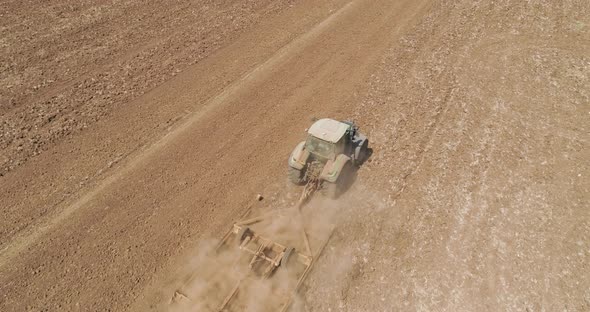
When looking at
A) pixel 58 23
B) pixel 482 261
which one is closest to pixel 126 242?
pixel 482 261

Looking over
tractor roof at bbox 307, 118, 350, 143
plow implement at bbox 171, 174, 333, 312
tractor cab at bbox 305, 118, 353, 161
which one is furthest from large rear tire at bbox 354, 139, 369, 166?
plow implement at bbox 171, 174, 333, 312

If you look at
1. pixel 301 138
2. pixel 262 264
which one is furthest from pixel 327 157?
pixel 262 264

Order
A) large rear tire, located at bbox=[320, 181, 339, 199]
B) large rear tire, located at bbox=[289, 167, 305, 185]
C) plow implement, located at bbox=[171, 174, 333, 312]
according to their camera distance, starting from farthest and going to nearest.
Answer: large rear tire, located at bbox=[289, 167, 305, 185] → large rear tire, located at bbox=[320, 181, 339, 199] → plow implement, located at bbox=[171, 174, 333, 312]

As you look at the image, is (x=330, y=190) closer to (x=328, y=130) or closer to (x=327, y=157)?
(x=327, y=157)

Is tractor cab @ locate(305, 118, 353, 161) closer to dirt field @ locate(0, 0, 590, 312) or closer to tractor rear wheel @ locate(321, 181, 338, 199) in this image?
tractor rear wheel @ locate(321, 181, 338, 199)

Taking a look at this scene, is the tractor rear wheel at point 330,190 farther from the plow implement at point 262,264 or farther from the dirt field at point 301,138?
the plow implement at point 262,264
